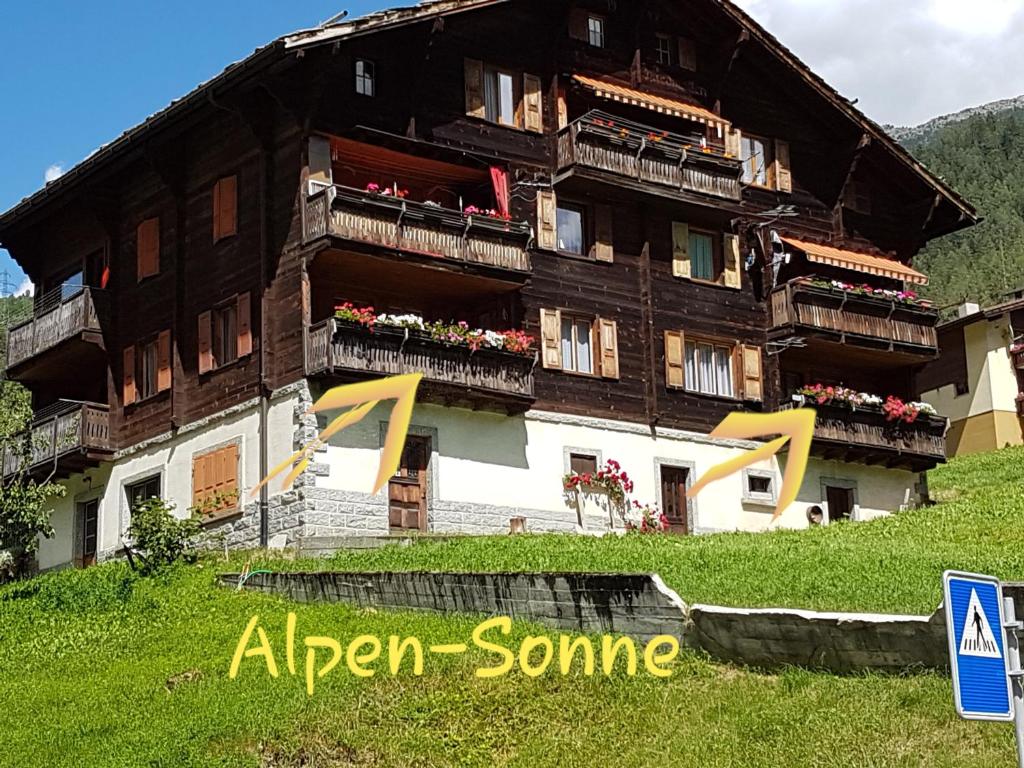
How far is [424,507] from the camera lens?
36.5 m

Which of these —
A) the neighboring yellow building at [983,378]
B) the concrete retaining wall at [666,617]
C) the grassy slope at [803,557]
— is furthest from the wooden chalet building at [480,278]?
the neighboring yellow building at [983,378]

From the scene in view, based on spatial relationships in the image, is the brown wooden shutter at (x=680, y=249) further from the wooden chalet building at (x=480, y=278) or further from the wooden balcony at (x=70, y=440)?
the wooden balcony at (x=70, y=440)

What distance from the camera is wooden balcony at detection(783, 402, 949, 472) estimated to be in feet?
140

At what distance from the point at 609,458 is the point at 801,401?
231 inches

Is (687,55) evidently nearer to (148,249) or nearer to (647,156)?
(647,156)

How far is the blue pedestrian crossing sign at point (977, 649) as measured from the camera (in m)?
9.87

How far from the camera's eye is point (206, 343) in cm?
3891

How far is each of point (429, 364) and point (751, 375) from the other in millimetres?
10135

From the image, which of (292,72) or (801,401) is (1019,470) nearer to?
(801,401)

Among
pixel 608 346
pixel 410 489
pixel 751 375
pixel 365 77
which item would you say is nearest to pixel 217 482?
pixel 410 489

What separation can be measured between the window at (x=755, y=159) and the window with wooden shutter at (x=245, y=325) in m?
14.0

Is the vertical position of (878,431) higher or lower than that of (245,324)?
lower

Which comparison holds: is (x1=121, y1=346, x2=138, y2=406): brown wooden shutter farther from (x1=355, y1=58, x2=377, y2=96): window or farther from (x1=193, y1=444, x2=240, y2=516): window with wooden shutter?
(x1=355, y1=58, x2=377, y2=96): window

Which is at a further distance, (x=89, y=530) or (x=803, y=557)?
(x=89, y=530)
